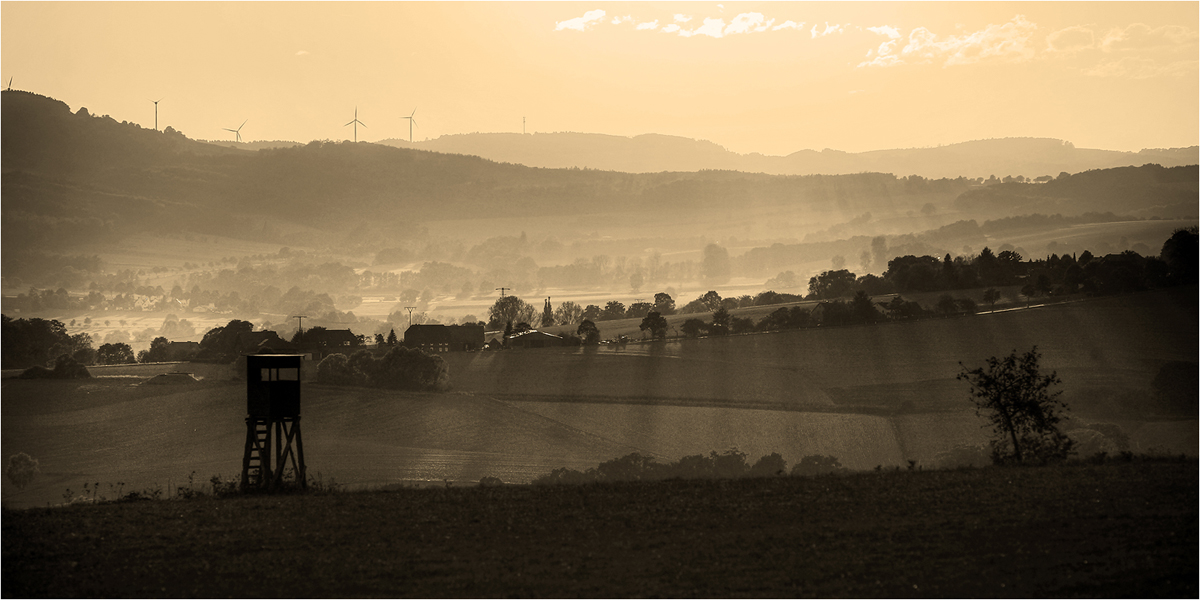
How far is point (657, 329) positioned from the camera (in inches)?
3991

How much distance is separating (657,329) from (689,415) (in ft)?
86.8

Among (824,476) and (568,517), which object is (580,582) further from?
(824,476)

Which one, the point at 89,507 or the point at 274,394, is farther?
the point at 274,394

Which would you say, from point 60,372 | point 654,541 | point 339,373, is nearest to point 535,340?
point 339,373

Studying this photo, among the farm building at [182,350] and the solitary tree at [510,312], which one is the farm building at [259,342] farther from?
the solitary tree at [510,312]

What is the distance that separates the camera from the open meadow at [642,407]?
6397 cm

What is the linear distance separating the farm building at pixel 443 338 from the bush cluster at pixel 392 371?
19.0m

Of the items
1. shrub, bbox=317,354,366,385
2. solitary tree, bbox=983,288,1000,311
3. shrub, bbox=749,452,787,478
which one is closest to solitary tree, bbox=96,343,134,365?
shrub, bbox=317,354,366,385

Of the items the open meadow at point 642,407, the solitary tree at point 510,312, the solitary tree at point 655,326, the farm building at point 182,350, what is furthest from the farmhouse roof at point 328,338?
the solitary tree at point 655,326

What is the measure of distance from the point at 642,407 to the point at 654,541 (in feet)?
181

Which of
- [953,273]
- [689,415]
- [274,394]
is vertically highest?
[953,273]

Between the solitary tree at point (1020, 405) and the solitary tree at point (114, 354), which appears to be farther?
the solitary tree at point (114, 354)

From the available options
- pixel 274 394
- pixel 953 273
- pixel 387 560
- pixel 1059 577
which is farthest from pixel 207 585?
pixel 953 273

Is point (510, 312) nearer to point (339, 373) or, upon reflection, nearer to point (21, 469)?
point (339, 373)
